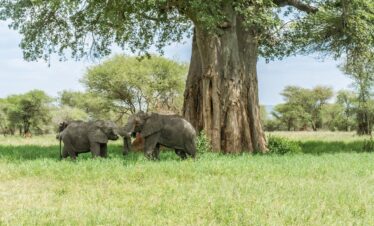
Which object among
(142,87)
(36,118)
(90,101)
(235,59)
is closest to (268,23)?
(235,59)

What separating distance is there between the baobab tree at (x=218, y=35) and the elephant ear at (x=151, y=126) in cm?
A: 329

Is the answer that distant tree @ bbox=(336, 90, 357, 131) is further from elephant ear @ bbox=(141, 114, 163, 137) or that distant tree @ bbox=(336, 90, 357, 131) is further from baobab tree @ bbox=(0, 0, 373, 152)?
elephant ear @ bbox=(141, 114, 163, 137)

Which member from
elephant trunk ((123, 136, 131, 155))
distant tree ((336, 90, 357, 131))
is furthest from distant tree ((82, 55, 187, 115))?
elephant trunk ((123, 136, 131, 155))

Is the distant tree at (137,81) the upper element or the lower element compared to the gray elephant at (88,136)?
upper

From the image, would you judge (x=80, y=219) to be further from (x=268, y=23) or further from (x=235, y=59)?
(x=235, y=59)

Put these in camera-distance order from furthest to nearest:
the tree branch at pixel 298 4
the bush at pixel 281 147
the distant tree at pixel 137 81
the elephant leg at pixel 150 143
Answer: the distant tree at pixel 137 81 < the tree branch at pixel 298 4 < the bush at pixel 281 147 < the elephant leg at pixel 150 143

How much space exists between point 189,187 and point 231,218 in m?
2.68

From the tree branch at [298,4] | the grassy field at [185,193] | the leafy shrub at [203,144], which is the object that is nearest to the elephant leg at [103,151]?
the grassy field at [185,193]

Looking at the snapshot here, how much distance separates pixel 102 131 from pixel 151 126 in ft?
4.66

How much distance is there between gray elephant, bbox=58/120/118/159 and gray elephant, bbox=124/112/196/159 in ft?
1.85

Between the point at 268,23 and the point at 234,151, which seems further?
the point at 234,151

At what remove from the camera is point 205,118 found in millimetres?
18250

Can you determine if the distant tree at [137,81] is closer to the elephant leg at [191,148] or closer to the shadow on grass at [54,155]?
the shadow on grass at [54,155]

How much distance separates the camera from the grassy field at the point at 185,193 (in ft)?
22.9
